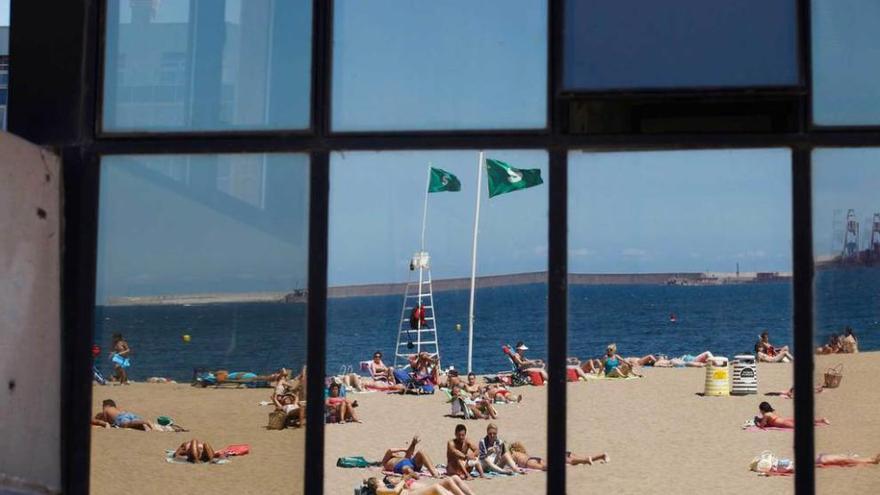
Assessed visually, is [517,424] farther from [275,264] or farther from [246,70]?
[246,70]

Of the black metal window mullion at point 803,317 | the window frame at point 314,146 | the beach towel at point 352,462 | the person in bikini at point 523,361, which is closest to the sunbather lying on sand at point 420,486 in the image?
the beach towel at point 352,462

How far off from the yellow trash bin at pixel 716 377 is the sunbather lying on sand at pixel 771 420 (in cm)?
199

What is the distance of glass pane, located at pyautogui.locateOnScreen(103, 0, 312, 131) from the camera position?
615cm

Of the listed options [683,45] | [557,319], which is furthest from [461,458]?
[683,45]

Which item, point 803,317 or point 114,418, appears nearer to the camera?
point 803,317

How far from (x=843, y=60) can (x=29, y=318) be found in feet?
14.9

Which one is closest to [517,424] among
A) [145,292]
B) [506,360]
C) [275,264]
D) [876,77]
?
[506,360]

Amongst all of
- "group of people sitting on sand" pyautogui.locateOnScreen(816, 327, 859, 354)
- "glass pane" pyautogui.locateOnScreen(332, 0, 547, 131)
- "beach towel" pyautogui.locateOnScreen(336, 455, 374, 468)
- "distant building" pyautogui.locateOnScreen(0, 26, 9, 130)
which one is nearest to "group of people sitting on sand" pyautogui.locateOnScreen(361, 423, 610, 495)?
"beach towel" pyautogui.locateOnScreen(336, 455, 374, 468)

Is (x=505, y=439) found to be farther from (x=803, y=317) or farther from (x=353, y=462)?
(x=803, y=317)

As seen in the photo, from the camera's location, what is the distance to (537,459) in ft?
19.2

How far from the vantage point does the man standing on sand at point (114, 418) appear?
6.12 meters

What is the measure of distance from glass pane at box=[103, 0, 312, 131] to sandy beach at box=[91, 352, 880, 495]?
4.98 ft

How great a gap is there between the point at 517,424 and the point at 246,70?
2503 millimetres

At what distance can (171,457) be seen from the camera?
6.04 metres
